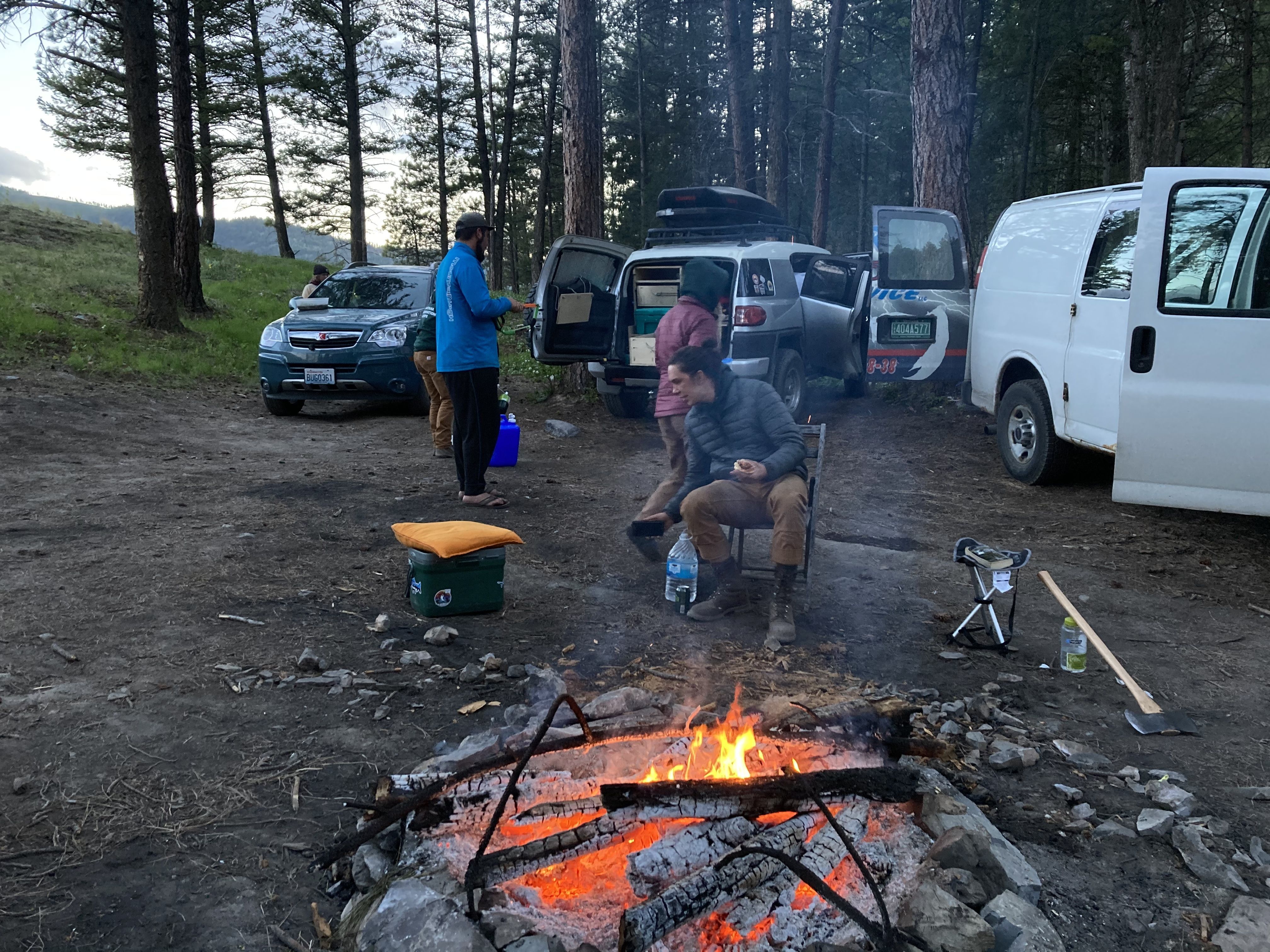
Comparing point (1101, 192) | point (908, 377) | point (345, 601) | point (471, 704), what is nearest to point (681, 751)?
point (471, 704)

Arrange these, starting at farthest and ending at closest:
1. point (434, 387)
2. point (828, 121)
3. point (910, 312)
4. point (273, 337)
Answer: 1. point (828, 121)
2. point (273, 337)
3. point (910, 312)
4. point (434, 387)

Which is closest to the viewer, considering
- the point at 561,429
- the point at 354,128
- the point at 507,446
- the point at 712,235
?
the point at 507,446

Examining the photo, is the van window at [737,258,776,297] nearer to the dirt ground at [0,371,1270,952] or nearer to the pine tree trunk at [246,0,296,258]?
the dirt ground at [0,371,1270,952]

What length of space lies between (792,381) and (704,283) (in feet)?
14.2

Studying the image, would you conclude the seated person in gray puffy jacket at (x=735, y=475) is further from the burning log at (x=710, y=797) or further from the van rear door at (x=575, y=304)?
the van rear door at (x=575, y=304)

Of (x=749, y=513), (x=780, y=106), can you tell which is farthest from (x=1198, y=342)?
(x=780, y=106)

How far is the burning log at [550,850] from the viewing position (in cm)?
236

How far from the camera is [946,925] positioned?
2.18 metres

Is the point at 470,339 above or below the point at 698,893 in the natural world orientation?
above

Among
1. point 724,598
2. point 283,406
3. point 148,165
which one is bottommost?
point 724,598

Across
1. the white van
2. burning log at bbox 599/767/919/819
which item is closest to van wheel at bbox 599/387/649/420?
the white van

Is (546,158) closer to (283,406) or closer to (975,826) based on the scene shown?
(283,406)

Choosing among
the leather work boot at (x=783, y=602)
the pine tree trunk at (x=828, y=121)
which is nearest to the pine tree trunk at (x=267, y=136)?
the pine tree trunk at (x=828, y=121)

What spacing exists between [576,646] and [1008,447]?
5.15 meters
